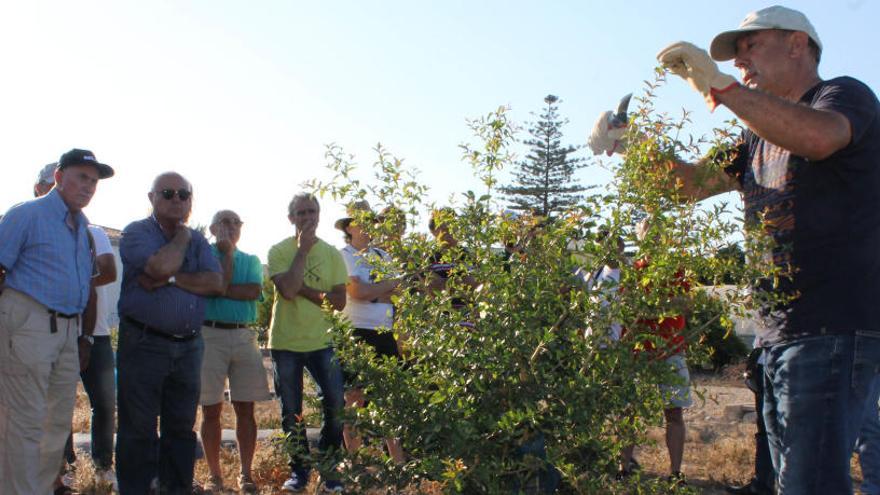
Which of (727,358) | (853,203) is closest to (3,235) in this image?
(853,203)

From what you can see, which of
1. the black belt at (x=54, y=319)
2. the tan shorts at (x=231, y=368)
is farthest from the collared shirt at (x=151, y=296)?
the tan shorts at (x=231, y=368)

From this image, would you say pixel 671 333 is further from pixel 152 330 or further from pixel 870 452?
pixel 152 330

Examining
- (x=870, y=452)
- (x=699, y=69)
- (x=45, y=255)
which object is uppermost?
(x=699, y=69)

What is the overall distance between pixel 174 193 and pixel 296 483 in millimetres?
1997

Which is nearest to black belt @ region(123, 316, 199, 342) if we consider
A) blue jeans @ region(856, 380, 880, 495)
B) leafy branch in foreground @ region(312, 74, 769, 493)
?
leafy branch in foreground @ region(312, 74, 769, 493)

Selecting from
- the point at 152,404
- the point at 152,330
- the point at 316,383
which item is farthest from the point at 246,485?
the point at 152,330

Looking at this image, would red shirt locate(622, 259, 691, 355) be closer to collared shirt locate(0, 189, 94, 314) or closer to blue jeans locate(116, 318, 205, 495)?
blue jeans locate(116, 318, 205, 495)

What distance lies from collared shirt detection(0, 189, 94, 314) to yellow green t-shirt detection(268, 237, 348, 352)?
1325mm

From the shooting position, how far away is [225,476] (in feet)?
19.7

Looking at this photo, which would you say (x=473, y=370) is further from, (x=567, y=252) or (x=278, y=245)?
(x=278, y=245)

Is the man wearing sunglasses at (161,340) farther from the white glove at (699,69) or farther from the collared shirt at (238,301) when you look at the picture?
the white glove at (699,69)

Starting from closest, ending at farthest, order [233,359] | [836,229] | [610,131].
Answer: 1. [836,229]
2. [610,131]
3. [233,359]

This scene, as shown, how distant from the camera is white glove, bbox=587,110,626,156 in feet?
10.2

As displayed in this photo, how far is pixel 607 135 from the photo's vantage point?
3164 mm
